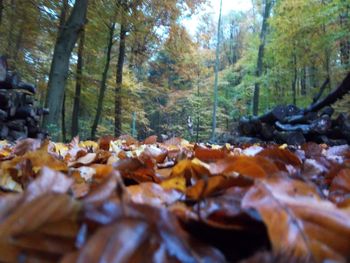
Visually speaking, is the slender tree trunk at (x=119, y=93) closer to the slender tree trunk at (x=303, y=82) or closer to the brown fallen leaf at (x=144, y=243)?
the slender tree trunk at (x=303, y=82)

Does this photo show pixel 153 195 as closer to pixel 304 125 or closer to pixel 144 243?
pixel 144 243

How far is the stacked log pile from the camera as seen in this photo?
17.2 ft

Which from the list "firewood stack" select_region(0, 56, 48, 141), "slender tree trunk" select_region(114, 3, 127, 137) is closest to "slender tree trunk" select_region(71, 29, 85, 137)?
"slender tree trunk" select_region(114, 3, 127, 137)

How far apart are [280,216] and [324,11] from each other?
845 cm

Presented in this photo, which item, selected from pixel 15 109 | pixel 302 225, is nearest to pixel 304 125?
pixel 15 109

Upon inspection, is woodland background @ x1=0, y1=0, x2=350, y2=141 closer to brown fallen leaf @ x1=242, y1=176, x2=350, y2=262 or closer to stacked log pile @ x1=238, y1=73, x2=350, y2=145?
stacked log pile @ x1=238, y1=73, x2=350, y2=145

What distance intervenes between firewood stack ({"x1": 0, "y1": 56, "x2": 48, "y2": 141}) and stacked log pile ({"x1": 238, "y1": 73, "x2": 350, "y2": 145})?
413cm

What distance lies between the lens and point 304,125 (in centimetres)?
557

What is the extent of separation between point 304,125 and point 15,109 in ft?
15.7

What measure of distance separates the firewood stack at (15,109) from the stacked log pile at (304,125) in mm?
4126

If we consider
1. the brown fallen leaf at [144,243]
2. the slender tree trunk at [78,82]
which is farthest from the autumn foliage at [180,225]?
the slender tree trunk at [78,82]

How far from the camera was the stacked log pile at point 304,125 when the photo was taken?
5254mm

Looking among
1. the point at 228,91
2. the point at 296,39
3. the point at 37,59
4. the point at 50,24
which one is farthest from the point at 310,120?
the point at 228,91

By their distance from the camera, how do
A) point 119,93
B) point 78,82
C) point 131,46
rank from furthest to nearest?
point 131,46
point 119,93
point 78,82
